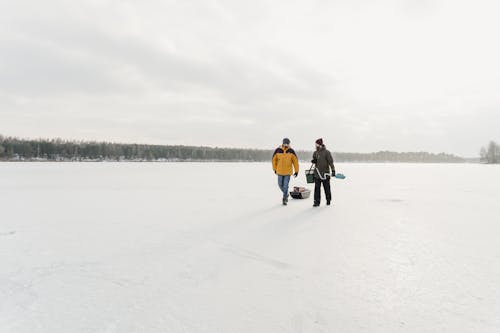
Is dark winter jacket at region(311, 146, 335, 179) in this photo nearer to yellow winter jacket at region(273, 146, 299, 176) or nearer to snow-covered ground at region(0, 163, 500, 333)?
yellow winter jacket at region(273, 146, 299, 176)

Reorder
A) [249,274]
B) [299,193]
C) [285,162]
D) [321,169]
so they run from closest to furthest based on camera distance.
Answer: [249,274]
[321,169]
[285,162]
[299,193]

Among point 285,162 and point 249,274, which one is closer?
point 249,274

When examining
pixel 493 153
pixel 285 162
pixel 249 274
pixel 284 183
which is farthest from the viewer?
pixel 493 153

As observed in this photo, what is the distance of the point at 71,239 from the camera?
5.22 meters

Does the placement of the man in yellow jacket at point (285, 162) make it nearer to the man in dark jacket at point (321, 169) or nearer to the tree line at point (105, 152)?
the man in dark jacket at point (321, 169)

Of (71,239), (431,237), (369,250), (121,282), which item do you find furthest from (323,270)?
(71,239)

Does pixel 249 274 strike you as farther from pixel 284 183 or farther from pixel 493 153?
pixel 493 153

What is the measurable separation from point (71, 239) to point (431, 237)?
6.49 m

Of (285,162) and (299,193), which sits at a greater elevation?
(285,162)

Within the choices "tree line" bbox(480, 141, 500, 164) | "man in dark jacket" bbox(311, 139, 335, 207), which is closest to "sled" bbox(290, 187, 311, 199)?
"man in dark jacket" bbox(311, 139, 335, 207)

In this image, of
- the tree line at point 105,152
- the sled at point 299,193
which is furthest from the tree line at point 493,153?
the sled at point 299,193

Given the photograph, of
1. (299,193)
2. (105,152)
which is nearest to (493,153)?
(299,193)

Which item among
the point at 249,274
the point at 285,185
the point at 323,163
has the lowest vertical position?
the point at 249,274

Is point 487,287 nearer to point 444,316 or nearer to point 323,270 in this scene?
point 444,316
